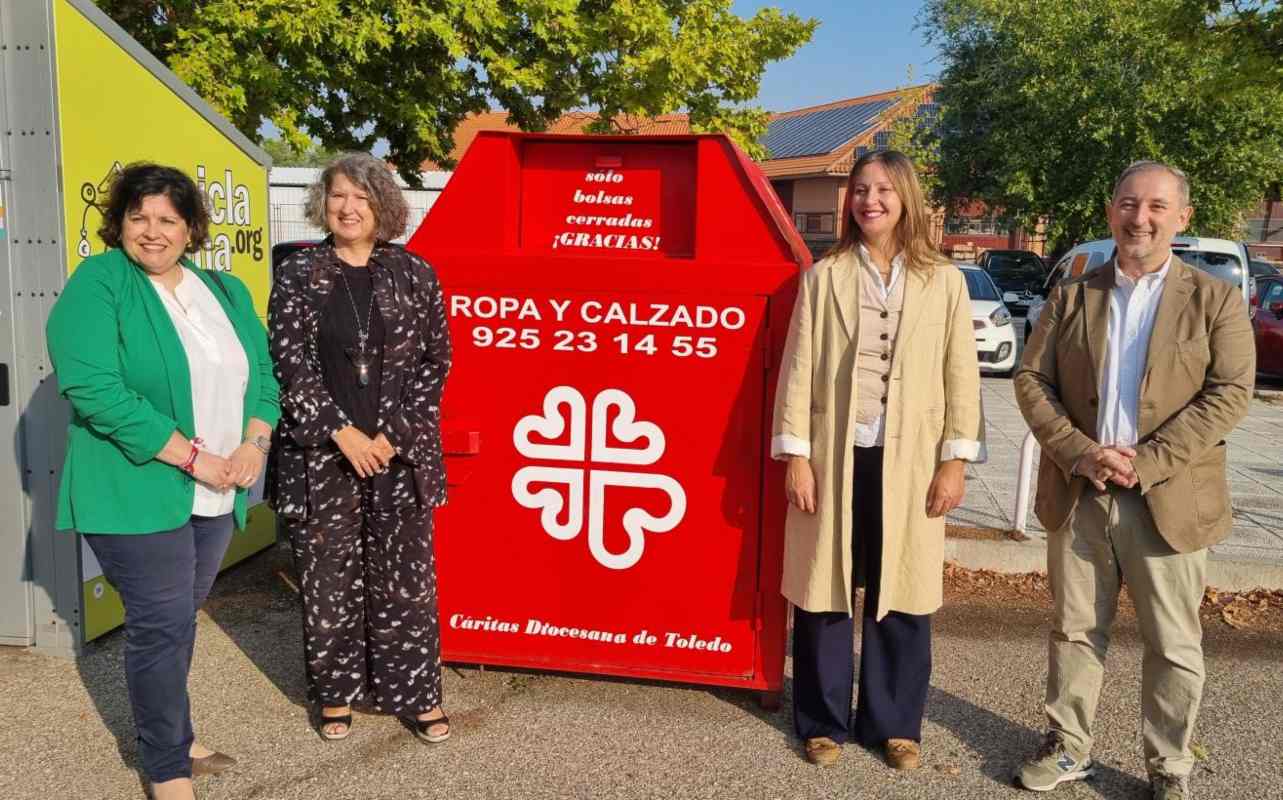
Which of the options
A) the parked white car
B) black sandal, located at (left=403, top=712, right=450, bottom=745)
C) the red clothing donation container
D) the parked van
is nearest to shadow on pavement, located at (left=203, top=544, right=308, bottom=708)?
black sandal, located at (left=403, top=712, right=450, bottom=745)

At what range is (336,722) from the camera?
3.22 m

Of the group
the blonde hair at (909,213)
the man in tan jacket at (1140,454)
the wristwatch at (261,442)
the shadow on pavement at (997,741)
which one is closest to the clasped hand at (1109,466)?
the man in tan jacket at (1140,454)

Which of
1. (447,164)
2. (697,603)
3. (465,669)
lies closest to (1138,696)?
(697,603)

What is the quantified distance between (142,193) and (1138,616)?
3088 mm

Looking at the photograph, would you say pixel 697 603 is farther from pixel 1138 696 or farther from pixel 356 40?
pixel 356 40

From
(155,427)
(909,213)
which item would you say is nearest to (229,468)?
(155,427)

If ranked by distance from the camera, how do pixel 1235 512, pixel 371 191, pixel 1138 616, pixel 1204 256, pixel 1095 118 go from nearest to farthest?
pixel 1138 616 < pixel 371 191 < pixel 1235 512 < pixel 1204 256 < pixel 1095 118

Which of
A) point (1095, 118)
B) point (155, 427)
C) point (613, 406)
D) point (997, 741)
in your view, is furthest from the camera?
point (1095, 118)

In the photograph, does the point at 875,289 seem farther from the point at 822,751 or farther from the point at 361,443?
the point at 361,443

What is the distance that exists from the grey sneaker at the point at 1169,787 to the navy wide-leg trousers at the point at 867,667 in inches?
26.8

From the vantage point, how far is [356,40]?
8602mm

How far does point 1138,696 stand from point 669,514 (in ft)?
A: 6.15

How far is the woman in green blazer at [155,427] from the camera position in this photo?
2.50 meters

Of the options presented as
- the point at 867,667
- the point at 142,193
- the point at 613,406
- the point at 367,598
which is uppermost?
the point at 142,193
